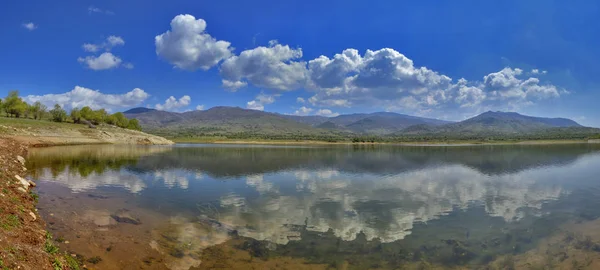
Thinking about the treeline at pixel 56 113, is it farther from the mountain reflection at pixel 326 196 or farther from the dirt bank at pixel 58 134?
the mountain reflection at pixel 326 196

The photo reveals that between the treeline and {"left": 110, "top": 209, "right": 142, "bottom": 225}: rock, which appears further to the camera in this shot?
the treeline

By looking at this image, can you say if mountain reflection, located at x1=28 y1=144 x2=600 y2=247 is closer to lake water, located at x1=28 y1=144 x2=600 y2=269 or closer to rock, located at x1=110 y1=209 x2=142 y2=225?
lake water, located at x1=28 y1=144 x2=600 y2=269

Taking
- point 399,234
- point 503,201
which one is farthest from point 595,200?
point 399,234

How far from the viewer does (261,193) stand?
98.3 ft

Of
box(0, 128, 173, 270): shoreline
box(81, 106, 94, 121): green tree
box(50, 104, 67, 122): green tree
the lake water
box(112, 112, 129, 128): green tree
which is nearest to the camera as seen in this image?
box(0, 128, 173, 270): shoreline

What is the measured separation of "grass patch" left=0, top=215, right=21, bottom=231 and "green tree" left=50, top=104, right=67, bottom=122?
135897mm

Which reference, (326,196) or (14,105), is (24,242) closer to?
(326,196)

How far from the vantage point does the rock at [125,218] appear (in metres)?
19.0

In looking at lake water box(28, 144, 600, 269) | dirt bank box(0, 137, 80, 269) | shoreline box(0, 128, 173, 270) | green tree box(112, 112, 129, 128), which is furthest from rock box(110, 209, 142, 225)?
green tree box(112, 112, 129, 128)

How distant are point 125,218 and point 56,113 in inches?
5218

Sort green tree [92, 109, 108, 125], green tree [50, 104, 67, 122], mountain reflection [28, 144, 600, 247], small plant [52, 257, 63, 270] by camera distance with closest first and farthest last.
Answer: small plant [52, 257, 63, 270], mountain reflection [28, 144, 600, 247], green tree [50, 104, 67, 122], green tree [92, 109, 108, 125]

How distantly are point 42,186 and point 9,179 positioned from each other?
7687 mm

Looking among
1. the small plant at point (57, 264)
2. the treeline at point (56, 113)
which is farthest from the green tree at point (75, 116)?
the small plant at point (57, 264)

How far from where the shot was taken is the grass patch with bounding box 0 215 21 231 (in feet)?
38.4
